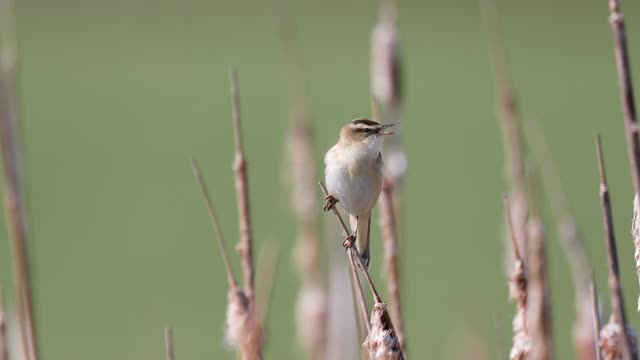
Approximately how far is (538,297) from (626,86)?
495 mm

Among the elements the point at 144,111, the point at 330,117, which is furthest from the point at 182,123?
the point at 330,117

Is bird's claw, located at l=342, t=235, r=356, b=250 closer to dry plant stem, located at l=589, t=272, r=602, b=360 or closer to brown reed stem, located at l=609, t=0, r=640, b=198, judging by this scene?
dry plant stem, located at l=589, t=272, r=602, b=360

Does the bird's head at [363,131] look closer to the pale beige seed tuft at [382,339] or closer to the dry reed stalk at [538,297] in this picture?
the dry reed stalk at [538,297]

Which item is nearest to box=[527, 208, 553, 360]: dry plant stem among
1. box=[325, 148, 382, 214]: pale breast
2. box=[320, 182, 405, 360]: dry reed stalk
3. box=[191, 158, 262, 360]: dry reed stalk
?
box=[320, 182, 405, 360]: dry reed stalk

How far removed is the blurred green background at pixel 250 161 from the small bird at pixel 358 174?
483 millimetres

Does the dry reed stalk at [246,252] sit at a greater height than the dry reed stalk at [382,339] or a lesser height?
greater

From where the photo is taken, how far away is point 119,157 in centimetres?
1423

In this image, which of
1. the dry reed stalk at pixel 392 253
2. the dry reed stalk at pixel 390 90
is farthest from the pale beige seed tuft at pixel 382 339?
the dry reed stalk at pixel 390 90

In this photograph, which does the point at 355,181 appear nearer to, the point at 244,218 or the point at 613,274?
the point at 244,218

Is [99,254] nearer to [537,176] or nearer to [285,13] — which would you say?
[537,176]

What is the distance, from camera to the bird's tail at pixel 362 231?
2893mm

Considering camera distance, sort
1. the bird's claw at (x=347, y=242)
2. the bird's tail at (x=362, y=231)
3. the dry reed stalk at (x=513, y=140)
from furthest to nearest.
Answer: the bird's tail at (x=362, y=231) → the dry reed stalk at (x=513, y=140) → the bird's claw at (x=347, y=242)

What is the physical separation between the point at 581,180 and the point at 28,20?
17030 mm

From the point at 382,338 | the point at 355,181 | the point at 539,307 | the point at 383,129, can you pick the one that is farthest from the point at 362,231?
the point at 382,338
